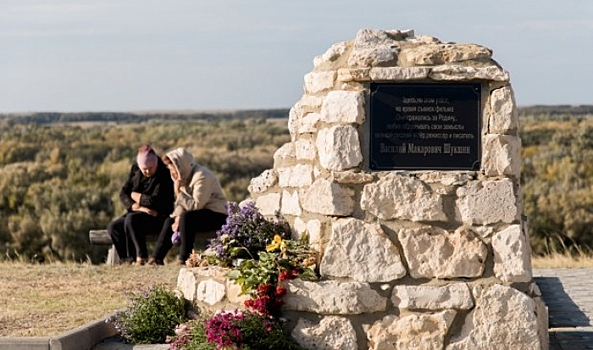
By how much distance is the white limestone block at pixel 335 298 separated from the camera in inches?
312

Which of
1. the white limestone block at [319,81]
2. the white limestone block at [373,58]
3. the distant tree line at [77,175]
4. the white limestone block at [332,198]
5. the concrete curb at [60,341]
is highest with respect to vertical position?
the white limestone block at [373,58]

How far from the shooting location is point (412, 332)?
796cm

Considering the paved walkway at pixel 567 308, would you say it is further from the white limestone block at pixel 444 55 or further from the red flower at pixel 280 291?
the white limestone block at pixel 444 55

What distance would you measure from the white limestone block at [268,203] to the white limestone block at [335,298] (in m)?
0.99

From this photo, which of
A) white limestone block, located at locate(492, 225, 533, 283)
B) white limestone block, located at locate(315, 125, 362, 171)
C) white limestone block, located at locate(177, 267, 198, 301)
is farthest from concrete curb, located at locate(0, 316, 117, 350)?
white limestone block, located at locate(492, 225, 533, 283)

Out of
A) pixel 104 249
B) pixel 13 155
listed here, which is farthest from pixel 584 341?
pixel 13 155

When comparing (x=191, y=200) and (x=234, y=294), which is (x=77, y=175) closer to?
(x=191, y=200)

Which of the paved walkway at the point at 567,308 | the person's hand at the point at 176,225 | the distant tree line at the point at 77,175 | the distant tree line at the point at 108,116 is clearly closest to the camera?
the paved walkway at the point at 567,308

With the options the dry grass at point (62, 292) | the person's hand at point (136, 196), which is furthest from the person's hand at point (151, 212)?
the dry grass at point (62, 292)

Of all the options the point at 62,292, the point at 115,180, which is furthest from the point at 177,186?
the point at 115,180

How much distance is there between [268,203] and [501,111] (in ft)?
6.51

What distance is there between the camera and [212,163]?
129 ft

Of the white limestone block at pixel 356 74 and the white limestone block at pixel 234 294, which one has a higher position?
the white limestone block at pixel 356 74

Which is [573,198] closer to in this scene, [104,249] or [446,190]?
[104,249]
